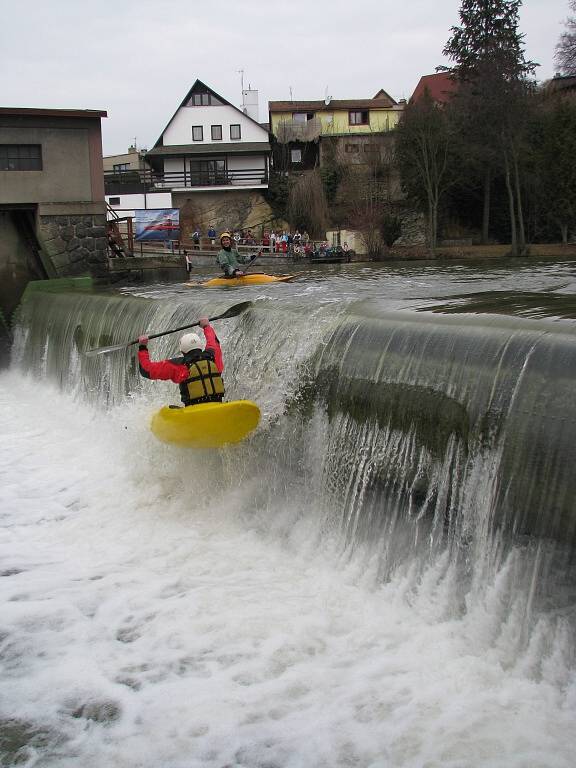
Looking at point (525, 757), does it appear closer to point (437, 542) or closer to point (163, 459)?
point (437, 542)

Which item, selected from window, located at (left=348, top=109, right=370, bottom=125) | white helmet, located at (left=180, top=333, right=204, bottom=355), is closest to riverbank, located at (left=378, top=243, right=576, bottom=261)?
window, located at (left=348, top=109, right=370, bottom=125)

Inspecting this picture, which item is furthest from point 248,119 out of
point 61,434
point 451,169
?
point 61,434

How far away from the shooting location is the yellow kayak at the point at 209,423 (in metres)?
6.81

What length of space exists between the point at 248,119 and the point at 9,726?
45.4 m

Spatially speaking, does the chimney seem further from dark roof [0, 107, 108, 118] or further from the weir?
the weir

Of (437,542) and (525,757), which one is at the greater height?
(437,542)

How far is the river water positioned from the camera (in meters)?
4.08

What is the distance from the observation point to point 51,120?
58.0ft

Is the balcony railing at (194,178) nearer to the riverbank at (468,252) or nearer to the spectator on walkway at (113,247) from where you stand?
the riverbank at (468,252)

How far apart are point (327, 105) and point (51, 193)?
3459 cm

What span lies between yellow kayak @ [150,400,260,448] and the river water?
1.31 feet

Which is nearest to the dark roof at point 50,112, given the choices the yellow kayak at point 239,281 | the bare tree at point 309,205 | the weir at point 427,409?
the yellow kayak at point 239,281

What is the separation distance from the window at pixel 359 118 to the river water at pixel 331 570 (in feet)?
142

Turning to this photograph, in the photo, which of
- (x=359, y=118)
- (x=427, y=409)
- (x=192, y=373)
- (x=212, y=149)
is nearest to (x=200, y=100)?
(x=212, y=149)
